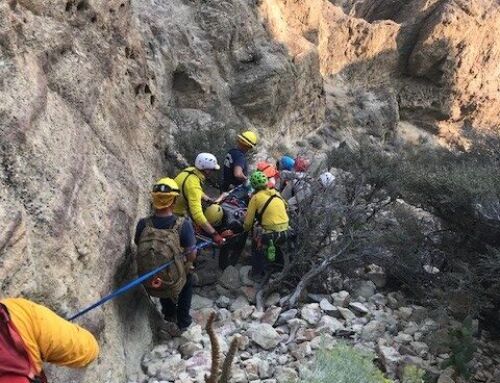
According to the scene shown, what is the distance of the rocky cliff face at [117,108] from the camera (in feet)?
12.5

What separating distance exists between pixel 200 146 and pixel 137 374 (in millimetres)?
4937

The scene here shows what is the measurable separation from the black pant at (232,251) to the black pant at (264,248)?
1.08ft

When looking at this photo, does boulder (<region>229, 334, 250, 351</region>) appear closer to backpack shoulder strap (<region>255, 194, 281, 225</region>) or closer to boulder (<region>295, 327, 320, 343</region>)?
boulder (<region>295, 327, 320, 343</region>)

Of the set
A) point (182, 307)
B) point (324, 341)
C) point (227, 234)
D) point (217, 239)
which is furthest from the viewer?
point (227, 234)

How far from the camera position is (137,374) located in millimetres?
4648

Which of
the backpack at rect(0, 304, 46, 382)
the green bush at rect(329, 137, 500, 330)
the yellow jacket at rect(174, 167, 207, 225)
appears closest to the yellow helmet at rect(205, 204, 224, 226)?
the yellow jacket at rect(174, 167, 207, 225)

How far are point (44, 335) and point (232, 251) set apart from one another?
14.7 ft

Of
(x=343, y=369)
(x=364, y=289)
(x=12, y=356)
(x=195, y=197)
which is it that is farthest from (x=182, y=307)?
(x=12, y=356)

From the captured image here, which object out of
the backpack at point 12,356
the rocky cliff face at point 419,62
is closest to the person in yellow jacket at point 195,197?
the backpack at point 12,356

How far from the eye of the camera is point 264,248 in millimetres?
6324

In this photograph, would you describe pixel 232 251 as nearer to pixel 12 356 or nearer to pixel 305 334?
pixel 305 334

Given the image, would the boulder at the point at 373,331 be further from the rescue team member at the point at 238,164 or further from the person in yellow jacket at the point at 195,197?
the rescue team member at the point at 238,164

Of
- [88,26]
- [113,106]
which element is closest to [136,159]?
[113,106]

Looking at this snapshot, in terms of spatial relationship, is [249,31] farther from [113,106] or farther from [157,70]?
[113,106]
